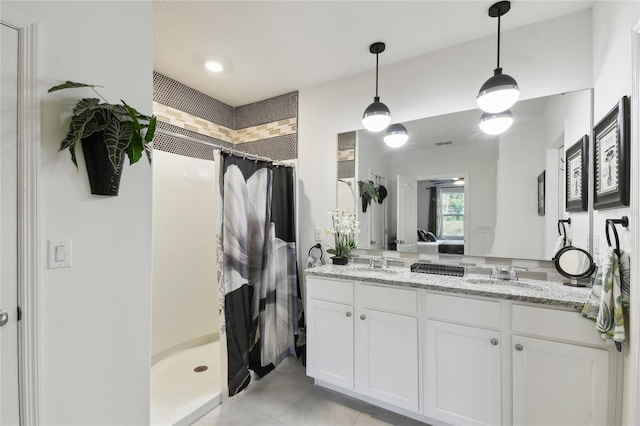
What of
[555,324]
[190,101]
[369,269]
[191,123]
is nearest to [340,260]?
[369,269]

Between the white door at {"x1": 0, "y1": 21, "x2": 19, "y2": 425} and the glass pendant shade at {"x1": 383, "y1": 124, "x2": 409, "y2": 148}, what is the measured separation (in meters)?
2.22

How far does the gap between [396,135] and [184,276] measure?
98.7 inches

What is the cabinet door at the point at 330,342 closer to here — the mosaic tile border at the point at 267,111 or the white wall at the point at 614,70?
the white wall at the point at 614,70

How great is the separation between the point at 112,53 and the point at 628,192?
248 centimetres

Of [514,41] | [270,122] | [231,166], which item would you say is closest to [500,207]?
[514,41]

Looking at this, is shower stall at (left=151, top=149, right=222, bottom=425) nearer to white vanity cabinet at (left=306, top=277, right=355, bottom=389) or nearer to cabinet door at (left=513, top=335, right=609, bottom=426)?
white vanity cabinet at (left=306, top=277, right=355, bottom=389)

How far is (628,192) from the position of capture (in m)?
1.26

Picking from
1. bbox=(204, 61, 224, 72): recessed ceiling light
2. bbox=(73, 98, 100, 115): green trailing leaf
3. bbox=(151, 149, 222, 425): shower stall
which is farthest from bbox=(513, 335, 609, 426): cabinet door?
bbox=(204, 61, 224, 72): recessed ceiling light

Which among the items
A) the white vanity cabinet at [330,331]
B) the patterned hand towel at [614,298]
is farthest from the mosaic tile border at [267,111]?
the patterned hand towel at [614,298]

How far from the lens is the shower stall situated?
8.59ft

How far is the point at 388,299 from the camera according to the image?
1.93m

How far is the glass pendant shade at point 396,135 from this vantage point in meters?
2.40

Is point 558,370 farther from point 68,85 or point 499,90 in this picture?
point 68,85

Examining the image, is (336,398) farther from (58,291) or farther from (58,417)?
(58,291)
